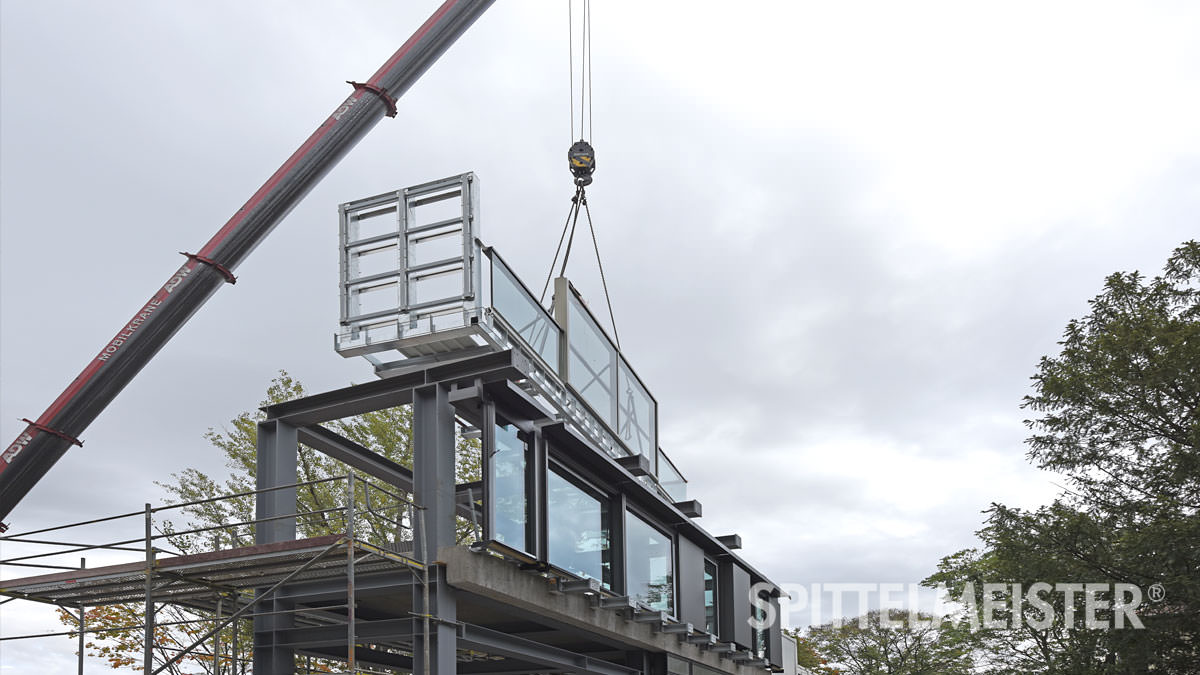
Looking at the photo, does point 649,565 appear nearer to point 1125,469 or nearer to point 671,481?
point 671,481

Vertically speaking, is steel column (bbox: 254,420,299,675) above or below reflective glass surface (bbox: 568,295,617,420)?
below

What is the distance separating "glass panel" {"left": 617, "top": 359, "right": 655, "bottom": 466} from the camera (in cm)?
2167

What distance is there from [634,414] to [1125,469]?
14.2 m

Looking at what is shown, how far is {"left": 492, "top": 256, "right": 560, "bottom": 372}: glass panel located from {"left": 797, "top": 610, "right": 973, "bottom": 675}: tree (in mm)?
33264

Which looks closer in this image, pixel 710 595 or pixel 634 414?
pixel 634 414

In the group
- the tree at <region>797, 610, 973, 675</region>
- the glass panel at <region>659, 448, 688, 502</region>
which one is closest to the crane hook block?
the glass panel at <region>659, 448, 688, 502</region>

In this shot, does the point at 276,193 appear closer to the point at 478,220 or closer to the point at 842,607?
the point at 478,220

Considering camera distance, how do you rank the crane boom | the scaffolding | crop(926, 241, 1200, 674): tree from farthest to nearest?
1. crop(926, 241, 1200, 674): tree
2. the crane boom
3. the scaffolding

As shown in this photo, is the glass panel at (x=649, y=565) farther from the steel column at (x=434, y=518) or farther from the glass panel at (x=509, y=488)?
the steel column at (x=434, y=518)

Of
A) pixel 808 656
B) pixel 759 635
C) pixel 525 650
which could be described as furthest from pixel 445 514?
pixel 808 656

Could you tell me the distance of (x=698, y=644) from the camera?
76.6ft

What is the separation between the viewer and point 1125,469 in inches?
1121

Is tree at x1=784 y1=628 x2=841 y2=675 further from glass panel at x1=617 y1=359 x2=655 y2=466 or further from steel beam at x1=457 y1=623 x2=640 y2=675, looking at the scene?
steel beam at x1=457 y1=623 x2=640 y2=675

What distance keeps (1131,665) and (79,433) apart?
2271cm
